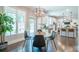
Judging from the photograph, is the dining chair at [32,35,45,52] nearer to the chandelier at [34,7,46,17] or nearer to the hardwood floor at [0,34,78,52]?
the hardwood floor at [0,34,78,52]

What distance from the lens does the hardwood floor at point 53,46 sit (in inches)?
118

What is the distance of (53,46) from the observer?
3.01 meters

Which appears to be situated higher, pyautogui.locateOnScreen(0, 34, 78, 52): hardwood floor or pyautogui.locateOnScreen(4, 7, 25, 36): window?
pyautogui.locateOnScreen(4, 7, 25, 36): window

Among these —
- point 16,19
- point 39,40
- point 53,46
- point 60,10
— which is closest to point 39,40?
point 39,40

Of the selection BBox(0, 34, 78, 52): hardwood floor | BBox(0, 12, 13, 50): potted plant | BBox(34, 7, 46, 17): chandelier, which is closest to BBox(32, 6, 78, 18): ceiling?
BBox(34, 7, 46, 17): chandelier

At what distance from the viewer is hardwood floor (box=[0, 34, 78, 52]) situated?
2990mm

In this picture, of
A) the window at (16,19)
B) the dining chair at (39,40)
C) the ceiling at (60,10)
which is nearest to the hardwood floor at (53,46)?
the dining chair at (39,40)

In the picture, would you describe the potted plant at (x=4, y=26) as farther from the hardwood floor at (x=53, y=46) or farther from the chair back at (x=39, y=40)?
the chair back at (x=39, y=40)

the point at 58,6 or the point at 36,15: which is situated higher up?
the point at 58,6
